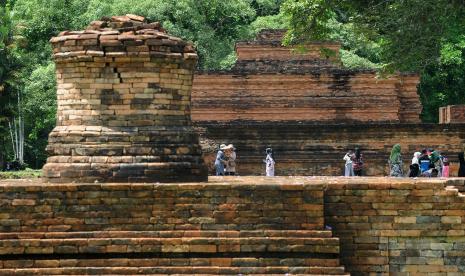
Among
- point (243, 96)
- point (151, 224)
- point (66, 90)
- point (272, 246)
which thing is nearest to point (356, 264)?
point (272, 246)

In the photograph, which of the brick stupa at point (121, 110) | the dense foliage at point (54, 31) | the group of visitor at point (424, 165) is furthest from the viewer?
the dense foliage at point (54, 31)

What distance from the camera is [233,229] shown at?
880 centimetres

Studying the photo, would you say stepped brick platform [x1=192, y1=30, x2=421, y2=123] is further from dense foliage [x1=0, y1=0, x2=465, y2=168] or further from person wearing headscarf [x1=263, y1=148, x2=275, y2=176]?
person wearing headscarf [x1=263, y1=148, x2=275, y2=176]

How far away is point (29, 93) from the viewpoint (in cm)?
2917

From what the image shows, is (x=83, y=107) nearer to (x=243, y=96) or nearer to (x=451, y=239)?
(x=451, y=239)

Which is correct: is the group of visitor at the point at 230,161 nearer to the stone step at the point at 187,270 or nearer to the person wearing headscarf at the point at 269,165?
the person wearing headscarf at the point at 269,165

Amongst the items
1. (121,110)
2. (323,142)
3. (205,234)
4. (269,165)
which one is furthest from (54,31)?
(205,234)

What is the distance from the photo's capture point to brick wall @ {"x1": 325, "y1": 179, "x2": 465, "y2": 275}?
30.1 feet

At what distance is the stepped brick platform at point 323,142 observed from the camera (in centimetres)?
2166

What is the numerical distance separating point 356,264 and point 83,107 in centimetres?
332

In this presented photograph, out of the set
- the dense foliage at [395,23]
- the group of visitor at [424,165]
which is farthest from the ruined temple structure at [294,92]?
the group of visitor at [424,165]

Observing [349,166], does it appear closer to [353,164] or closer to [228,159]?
[353,164]

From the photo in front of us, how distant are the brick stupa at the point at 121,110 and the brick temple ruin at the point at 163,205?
0.5 inches

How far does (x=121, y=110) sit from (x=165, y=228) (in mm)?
1624
